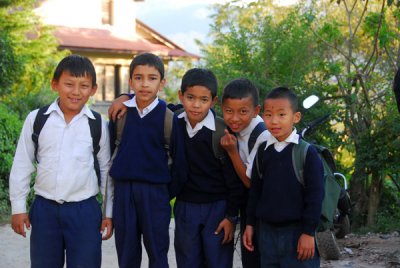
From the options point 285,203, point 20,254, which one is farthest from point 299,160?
point 20,254

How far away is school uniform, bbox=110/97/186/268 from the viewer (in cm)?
373

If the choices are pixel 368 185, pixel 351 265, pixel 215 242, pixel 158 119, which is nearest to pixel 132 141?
pixel 158 119

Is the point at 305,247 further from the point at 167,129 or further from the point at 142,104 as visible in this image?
the point at 142,104

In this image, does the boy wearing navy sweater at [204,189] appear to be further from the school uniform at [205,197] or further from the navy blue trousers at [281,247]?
the navy blue trousers at [281,247]

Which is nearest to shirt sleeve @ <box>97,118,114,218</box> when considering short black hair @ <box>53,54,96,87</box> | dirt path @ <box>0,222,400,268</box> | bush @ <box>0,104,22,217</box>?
short black hair @ <box>53,54,96,87</box>

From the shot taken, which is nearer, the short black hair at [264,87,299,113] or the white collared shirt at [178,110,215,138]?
the short black hair at [264,87,299,113]

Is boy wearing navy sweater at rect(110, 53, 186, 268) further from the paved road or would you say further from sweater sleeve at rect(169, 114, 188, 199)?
the paved road

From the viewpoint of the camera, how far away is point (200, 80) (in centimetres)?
380

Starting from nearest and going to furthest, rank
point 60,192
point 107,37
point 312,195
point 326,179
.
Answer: point 312,195, point 60,192, point 326,179, point 107,37

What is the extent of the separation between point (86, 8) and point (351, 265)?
1911 centimetres

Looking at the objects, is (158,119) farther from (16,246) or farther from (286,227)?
(16,246)

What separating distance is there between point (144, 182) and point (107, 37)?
19682 millimetres

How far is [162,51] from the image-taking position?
23.0m

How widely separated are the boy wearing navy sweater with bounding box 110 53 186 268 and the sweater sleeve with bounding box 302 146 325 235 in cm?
71
